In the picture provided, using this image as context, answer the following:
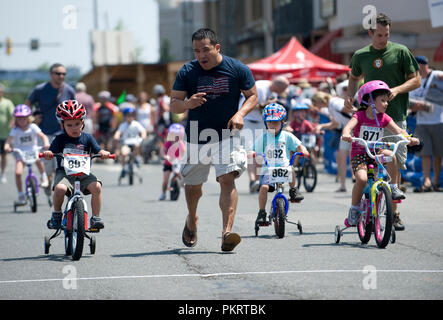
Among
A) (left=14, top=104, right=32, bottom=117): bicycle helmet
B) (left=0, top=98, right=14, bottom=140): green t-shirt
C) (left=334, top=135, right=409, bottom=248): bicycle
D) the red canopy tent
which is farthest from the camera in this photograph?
the red canopy tent

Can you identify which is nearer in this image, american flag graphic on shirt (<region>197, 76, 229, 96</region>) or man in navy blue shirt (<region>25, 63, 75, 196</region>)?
american flag graphic on shirt (<region>197, 76, 229, 96</region>)

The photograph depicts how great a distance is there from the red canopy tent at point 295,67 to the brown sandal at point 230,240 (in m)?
16.5

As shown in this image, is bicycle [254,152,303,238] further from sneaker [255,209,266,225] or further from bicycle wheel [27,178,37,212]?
bicycle wheel [27,178,37,212]

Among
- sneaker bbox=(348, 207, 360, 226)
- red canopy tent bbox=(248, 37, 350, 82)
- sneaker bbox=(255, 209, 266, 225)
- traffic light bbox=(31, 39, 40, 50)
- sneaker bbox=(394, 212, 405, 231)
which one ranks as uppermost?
traffic light bbox=(31, 39, 40, 50)

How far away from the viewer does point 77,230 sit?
8789mm

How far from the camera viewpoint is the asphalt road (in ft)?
23.0

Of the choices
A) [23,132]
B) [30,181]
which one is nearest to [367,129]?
[30,181]

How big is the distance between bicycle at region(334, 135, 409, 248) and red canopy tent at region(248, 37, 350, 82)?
1603 centimetres

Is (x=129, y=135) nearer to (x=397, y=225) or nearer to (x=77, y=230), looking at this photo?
(x=397, y=225)

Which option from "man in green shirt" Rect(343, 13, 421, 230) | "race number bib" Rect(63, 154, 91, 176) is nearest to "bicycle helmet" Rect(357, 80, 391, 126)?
"man in green shirt" Rect(343, 13, 421, 230)

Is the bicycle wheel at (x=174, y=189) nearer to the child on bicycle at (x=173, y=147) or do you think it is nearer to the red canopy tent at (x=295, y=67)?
the child on bicycle at (x=173, y=147)

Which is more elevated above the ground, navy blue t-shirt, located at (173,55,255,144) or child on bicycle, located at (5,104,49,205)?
navy blue t-shirt, located at (173,55,255,144)

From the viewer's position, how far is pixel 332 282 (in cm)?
722

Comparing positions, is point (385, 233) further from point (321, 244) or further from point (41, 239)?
point (41, 239)
